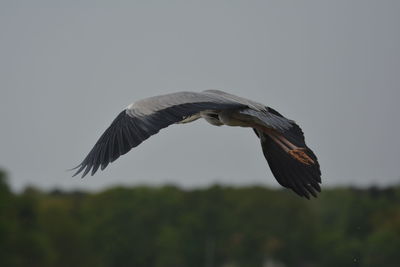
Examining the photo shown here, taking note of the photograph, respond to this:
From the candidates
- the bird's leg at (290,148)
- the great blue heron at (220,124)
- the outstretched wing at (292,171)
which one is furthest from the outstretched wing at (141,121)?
the outstretched wing at (292,171)

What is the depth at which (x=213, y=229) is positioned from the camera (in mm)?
74062

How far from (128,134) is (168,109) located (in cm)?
68

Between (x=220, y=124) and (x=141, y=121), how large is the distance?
2.15 metres

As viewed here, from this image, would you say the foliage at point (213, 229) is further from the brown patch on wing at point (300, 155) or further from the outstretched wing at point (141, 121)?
the outstretched wing at point (141, 121)

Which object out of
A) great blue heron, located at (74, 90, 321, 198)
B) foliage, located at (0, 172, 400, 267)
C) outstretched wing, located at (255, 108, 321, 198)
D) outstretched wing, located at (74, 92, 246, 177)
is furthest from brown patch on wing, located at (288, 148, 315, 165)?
foliage, located at (0, 172, 400, 267)

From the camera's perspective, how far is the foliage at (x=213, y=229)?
6969cm

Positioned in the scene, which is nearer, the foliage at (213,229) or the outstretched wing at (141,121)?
the outstretched wing at (141,121)

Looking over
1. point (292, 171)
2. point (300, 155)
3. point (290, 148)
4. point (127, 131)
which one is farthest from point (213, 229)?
point (127, 131)

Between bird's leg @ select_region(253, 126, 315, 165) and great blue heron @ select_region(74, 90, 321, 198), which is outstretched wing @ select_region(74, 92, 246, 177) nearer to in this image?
great blue heron @ select_region(74, 90, 321, 198)

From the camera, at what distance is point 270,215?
7488cm

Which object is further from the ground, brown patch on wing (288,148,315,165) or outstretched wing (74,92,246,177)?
outstretched wing (74,92,246,177)

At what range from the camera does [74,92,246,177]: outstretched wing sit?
11258 millimetres

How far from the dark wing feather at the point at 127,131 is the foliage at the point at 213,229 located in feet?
175

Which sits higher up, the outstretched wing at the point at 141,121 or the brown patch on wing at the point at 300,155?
the outstretched wing at the point at 141,121
